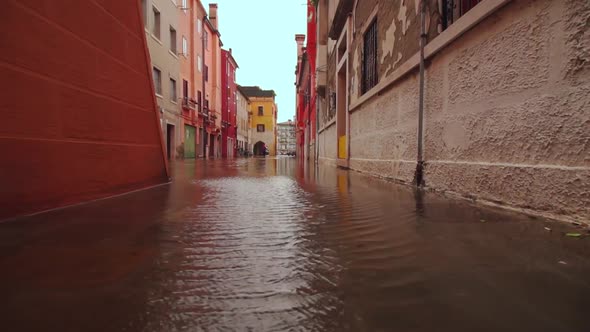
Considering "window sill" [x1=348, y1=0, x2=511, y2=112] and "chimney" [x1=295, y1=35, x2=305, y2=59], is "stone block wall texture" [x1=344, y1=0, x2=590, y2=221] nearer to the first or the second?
"window sill" [x1=348, y1=0, x2=511, y2=112]

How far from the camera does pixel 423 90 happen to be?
13.3 feet

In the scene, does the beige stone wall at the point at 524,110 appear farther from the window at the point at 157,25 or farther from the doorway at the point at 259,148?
the doorway at the point at 259,148

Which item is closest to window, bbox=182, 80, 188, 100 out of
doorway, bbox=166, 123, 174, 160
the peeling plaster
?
doorway, bbox=166, 123, 174, 160

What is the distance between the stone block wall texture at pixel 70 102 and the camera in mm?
2004

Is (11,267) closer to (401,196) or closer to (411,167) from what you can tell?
(401,196)

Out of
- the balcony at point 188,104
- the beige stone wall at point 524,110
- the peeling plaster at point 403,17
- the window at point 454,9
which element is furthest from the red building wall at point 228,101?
the beige stone wall at point 524,110

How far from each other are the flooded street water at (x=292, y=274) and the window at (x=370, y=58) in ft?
17.9

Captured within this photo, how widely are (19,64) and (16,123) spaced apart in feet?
1.22

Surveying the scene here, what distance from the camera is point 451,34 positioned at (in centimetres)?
328

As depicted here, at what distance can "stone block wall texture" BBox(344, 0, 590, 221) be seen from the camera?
1900 millimetres

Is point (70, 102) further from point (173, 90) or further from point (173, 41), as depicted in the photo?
point (173, 41)

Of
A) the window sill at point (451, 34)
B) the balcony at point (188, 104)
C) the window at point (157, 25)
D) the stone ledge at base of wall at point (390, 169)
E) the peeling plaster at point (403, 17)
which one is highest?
the window at point (157, 25)

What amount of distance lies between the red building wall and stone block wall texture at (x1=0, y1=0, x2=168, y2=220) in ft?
98.7

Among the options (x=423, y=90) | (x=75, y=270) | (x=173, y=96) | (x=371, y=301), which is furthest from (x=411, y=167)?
(x=173, y=96)
